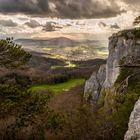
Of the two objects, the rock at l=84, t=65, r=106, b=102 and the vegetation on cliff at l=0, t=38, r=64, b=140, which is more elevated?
the vegetation on cliff at l=0, t=38, r=64, b=140

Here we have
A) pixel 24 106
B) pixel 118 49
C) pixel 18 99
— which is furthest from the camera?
pixel 118 49

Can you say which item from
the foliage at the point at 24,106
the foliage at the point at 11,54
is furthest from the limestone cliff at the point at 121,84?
the foliage at the point at 11,54

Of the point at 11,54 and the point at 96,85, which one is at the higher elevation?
the point at 11,54

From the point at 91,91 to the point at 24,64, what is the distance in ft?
272

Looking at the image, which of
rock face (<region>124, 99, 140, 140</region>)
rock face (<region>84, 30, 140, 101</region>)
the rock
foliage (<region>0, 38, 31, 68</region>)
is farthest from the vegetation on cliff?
the rock

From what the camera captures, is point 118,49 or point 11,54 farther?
point 118,49

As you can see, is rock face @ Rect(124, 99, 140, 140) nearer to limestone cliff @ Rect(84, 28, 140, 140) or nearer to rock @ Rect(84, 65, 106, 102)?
limestone cliff @ Rect(84, 28, 140, 140)

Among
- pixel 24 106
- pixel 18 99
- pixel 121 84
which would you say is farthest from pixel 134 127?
pixel 18 99

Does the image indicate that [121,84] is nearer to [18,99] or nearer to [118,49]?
[18,99]

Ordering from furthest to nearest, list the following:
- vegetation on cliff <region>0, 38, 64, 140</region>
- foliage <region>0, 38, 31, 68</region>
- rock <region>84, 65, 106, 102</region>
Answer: rock <region>84, 65, 106, 102</region>
vegetation on cliff <region>0, 38, 64, 140</region>
foliage <region>0, 38, 31, 68</region>

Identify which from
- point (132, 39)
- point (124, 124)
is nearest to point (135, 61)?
point (124, 124)

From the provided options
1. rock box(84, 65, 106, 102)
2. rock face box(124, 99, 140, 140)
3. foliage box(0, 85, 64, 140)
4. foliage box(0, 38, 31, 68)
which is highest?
foliage box(0, 38, 31, 68)

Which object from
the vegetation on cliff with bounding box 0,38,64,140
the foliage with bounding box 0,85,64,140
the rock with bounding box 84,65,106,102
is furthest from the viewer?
the rock with bounding box 84,65,106,102

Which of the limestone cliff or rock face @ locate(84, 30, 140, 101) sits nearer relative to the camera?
the limestone cliff
